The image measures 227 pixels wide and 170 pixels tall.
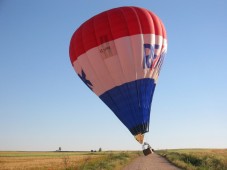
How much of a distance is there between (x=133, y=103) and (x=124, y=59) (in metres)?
2.67

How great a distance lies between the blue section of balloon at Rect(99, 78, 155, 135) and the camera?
1961 centimetres

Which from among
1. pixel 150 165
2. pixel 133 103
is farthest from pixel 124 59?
pixel 150 165

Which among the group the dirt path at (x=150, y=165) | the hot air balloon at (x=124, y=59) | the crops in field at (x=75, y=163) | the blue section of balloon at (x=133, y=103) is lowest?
the dirt path at (x=150, y=165)

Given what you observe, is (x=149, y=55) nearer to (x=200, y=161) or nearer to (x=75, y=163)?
(x=200, y=161)

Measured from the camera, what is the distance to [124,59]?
2047 centimetres

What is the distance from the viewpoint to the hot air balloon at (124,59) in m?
20.1

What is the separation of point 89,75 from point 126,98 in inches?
117


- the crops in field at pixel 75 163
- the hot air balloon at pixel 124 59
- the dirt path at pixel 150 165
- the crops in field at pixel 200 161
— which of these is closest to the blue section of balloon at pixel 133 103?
the hot air balloon at pixel 124 59

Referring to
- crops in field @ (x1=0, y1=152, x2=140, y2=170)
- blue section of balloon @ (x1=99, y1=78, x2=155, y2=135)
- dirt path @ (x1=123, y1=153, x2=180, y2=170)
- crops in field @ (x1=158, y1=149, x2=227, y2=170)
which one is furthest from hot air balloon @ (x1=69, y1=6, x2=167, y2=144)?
dirt path @ (x1=123, y1=153, x2=180, y2=170)

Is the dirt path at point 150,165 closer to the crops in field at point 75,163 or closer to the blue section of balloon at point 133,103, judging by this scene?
the crops in field at point 75,163

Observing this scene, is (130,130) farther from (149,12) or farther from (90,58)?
(149,12)

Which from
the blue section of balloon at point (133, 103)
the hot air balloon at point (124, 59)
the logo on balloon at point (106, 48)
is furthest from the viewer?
the logo on balloon at point (106, 48)

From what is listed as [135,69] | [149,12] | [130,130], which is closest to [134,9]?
[149,12]

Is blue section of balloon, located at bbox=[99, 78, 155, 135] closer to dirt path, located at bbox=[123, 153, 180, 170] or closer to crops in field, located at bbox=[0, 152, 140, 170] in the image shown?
crops in field, located at bbox=[0, 152, 140, 170]
